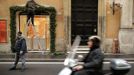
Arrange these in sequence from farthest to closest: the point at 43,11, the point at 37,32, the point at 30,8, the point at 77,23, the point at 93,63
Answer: the point at 77,23
the point at 37,32
the point at 43,11
the point at 30,8
the point at 93,63

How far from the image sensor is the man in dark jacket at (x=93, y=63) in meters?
9.29

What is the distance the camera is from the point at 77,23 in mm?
28531

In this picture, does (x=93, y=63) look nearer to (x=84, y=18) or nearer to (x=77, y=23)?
(x=84, y=18)

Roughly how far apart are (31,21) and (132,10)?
6336 millimetres

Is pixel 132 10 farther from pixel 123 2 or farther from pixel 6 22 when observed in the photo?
pixel 6 22

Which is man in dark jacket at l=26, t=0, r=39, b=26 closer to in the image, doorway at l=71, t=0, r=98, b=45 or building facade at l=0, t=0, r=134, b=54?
building facade at l=0, t=0, r=134, b=54

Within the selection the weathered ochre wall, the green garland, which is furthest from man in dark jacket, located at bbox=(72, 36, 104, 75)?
the weathered ochre wall

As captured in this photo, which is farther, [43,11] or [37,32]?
[37,32]

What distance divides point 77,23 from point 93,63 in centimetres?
1927

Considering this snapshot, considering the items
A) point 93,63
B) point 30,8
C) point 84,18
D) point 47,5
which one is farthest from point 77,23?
point 93,63

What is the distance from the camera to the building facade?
91.8 ft

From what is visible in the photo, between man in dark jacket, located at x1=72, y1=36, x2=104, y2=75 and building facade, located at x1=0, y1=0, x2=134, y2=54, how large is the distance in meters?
18.3

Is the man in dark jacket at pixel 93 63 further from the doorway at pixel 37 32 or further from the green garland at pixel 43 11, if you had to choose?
the doorway at pixel 37 32

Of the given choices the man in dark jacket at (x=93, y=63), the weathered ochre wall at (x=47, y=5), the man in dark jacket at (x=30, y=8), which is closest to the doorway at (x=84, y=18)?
the weathered ochre wall at (x=47, y=5)
